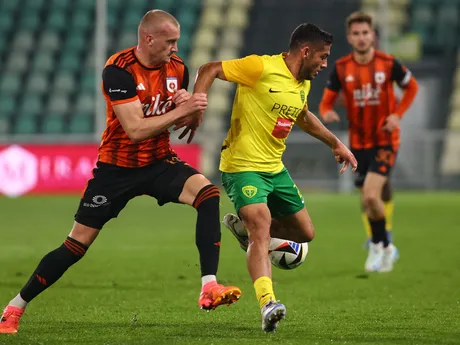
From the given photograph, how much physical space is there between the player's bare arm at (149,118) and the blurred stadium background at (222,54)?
14930mm

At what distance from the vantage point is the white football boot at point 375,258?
9.13 metres

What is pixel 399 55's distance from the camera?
21188mm

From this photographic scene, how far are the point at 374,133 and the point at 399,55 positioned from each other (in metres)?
12.1

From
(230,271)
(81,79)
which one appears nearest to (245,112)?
(230,271)

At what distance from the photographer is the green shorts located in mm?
6062

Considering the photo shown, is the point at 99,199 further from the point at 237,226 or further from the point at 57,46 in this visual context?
the point at 57,46

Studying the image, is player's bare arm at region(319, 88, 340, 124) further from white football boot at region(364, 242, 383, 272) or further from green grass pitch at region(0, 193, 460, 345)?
green grass pitch at region(0, 193, 460, 345)

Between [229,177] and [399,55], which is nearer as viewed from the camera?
[229,177]

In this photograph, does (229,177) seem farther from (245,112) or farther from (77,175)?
(77,175)

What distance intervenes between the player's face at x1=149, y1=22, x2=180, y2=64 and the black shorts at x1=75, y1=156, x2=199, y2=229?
2.10ft

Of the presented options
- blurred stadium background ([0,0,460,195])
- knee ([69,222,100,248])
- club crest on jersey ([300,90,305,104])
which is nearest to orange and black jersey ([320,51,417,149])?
club crest on jersey ([300,90,305,104])

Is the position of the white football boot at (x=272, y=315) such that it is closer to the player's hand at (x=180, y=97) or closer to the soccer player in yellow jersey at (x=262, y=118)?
the soccer player in yellow jersey at (x=262, y=118)

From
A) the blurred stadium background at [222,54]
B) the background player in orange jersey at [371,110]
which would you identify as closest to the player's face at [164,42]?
the background player in orange jersey at [371,110]

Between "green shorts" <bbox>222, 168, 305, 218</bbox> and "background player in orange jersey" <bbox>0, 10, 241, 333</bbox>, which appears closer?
"background player in orange jersey" <bbox>0, 10, 241, 333</bbox>
